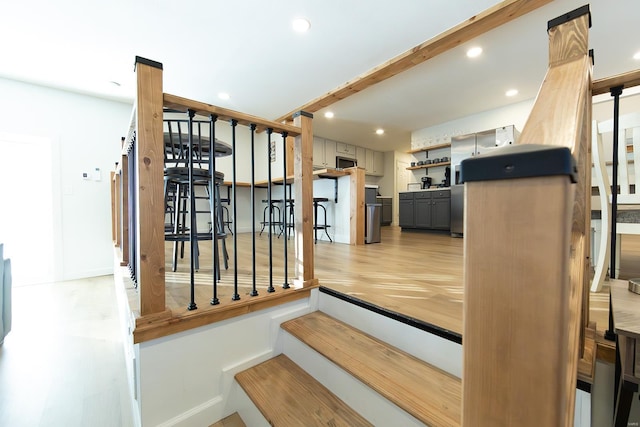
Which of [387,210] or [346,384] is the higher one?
[387,210]

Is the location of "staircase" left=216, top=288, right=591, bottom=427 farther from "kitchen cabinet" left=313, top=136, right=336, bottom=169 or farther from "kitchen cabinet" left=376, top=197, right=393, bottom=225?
"kitchen cabinet" left=376, top=197, right=393, bottom=225

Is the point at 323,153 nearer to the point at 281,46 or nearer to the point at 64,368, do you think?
the point at 281,46

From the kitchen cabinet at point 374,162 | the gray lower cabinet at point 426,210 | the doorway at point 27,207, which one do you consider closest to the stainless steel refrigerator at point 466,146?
the gray lower cabinet at point 426,210

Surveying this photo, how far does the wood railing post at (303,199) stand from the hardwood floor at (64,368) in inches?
45.1

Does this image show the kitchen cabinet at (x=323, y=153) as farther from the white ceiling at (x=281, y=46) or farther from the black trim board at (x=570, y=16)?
the black trim board at (x=570, y=16)

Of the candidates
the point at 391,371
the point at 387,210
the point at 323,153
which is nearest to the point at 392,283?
the point at 391,371

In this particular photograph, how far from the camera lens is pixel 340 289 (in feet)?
4.99

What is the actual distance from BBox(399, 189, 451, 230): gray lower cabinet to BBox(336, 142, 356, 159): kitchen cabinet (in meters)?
2.14

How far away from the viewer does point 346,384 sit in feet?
3.47

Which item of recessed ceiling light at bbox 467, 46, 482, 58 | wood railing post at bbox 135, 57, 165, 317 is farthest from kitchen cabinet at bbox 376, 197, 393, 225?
wood railing post at bbox 135, 57, 165, 317

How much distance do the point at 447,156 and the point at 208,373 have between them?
5964 mm

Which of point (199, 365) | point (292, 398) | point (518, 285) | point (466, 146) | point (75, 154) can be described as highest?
point (466, 146)

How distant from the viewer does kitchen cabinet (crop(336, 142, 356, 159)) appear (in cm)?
686

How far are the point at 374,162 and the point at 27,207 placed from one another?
7.31m
